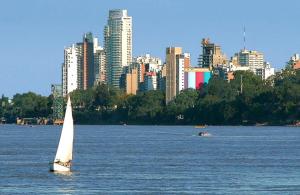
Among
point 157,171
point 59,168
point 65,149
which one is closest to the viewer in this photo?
point 65,149

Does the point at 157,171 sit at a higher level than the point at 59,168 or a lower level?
lower

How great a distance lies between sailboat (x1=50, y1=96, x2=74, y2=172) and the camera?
89.7m

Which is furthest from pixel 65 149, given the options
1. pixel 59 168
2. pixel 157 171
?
pixel 157 171

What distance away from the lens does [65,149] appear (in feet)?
294

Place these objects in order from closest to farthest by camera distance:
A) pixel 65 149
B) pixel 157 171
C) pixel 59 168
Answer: pixel 65 149 → pixel 59 168 → pixel 157 171

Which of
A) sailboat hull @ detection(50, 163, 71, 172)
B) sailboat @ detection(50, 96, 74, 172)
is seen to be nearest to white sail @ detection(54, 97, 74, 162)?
sailboat @ detection(50, 96, 74, 172)

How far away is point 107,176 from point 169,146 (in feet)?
178

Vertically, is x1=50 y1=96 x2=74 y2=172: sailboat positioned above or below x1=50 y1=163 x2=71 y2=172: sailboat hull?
above

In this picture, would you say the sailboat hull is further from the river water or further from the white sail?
the river water

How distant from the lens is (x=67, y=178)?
87.0 metres

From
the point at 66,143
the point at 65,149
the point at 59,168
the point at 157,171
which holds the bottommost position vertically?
the point at 157,171

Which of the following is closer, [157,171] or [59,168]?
[59,168]

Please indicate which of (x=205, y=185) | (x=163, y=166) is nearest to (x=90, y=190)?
(x=205, y=185)

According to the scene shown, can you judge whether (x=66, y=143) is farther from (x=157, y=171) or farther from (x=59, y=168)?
(x=157, y=171)
